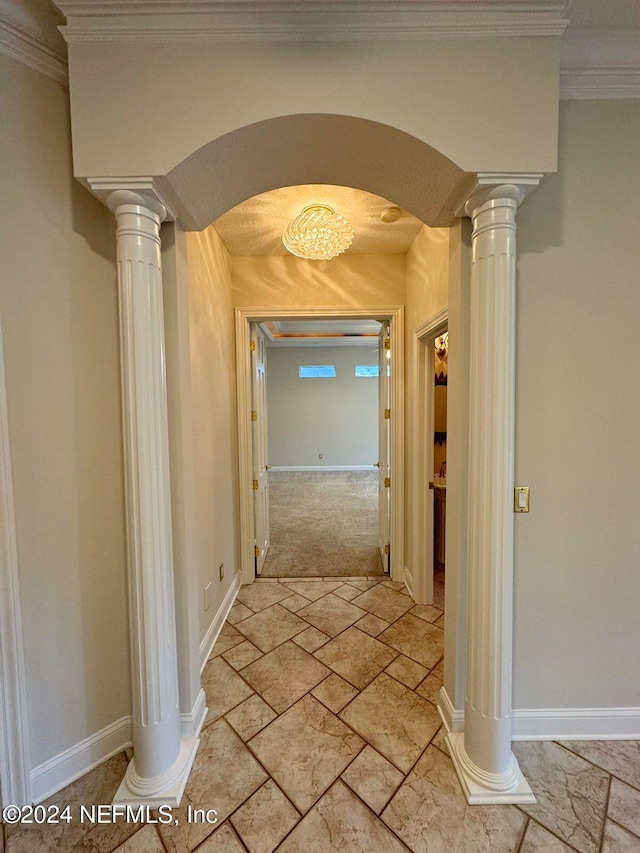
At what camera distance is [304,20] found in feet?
3.30

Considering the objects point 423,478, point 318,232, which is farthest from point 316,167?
point 423,478

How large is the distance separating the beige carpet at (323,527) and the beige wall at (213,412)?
0.79 m

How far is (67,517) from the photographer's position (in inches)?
49.4

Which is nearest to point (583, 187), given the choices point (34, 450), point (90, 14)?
point (90, 14)

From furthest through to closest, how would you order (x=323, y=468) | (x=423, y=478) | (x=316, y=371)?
1. (x=323, y=468)
2. (x=316, y=371)
3. (x=423, y=478)

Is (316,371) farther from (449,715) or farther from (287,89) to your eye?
(449,715)

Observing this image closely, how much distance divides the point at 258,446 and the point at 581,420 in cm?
230

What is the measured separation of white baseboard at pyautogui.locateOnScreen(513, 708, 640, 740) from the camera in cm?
140

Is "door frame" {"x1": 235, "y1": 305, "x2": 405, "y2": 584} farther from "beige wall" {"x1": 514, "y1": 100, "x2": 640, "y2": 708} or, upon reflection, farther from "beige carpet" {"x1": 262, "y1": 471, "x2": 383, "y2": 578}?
"beige wall" {"x1": 514, "y1": 100, "x2": 640, "y2": 708}

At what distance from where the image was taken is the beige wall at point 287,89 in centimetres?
103

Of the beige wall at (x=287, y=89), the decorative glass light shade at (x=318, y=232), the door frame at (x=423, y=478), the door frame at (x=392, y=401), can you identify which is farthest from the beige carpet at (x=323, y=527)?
the beige wall at (x=287, y=89)

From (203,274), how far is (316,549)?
277 centimetres

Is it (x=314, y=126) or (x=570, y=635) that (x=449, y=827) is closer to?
(x=570, y=635)

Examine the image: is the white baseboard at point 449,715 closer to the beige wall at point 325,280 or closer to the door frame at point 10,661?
the door frame at point 10,661
